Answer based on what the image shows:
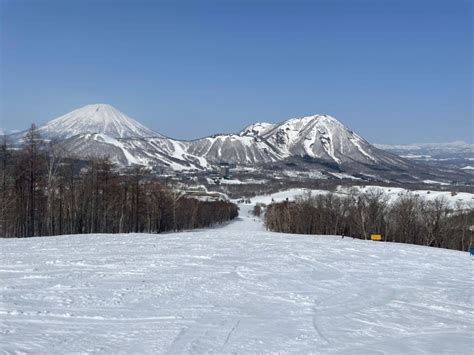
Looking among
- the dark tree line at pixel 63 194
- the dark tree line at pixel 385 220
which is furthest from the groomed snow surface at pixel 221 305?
the dark tree line at pixel 385 220

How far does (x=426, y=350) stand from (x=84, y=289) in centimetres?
1115

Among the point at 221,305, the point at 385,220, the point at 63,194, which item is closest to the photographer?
the point at 221,305

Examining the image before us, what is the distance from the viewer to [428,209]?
7344 centimetres

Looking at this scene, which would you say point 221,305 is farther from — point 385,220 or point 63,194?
point 385,220

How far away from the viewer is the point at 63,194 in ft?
169

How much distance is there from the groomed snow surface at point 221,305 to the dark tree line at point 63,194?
21.1 m

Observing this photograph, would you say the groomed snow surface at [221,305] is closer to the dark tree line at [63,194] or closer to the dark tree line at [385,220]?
the dark tree line at [63,194]

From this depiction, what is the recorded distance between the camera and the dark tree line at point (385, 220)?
70.2 m

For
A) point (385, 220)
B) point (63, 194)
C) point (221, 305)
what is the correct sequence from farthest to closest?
point (385, 220) → point (63, 194) → point (221, 305)

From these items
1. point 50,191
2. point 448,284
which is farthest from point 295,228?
point 448,284

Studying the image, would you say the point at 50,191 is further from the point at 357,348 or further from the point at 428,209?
the point at 428,209

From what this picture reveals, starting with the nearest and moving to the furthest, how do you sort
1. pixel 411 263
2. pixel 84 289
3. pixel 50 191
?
pixel 84 289 < pixel 411 263 < pixel 50 191

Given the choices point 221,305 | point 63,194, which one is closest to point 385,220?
point 63,194

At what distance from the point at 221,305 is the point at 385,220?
71.1 meters
